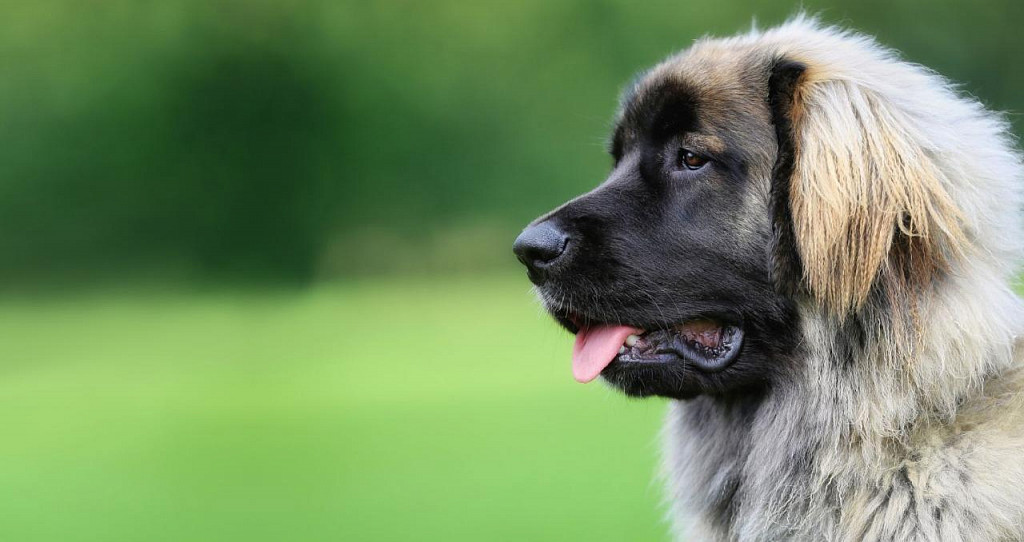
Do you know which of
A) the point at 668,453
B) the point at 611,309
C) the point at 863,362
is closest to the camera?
the point at 863,362

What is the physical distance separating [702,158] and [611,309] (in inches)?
16.2

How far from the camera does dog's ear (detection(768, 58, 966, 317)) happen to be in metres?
2.17

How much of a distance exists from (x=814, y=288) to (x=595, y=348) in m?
0.54

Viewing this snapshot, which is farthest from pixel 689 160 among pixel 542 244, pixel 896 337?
pixel 896 337

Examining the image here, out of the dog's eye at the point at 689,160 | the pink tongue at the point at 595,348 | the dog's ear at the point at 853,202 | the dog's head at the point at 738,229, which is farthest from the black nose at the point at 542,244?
the dog's ear at the point at 853,202

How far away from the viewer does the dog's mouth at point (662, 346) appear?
236cm

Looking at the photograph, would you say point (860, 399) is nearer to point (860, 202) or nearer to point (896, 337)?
point (896, 337)

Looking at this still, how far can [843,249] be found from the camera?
2174 millimetres

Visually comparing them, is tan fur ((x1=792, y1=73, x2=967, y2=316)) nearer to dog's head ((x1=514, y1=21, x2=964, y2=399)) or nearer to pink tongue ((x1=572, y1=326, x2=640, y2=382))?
dog's head ((x1=514, y1=21, x2=964, y2=399))

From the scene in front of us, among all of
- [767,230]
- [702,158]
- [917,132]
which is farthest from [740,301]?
[917,132]

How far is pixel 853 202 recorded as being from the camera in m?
2.20

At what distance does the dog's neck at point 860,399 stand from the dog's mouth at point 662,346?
0.15 m

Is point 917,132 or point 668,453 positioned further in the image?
point 668,453

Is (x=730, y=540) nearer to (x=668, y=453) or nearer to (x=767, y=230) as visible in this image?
(x=668, y=453)
